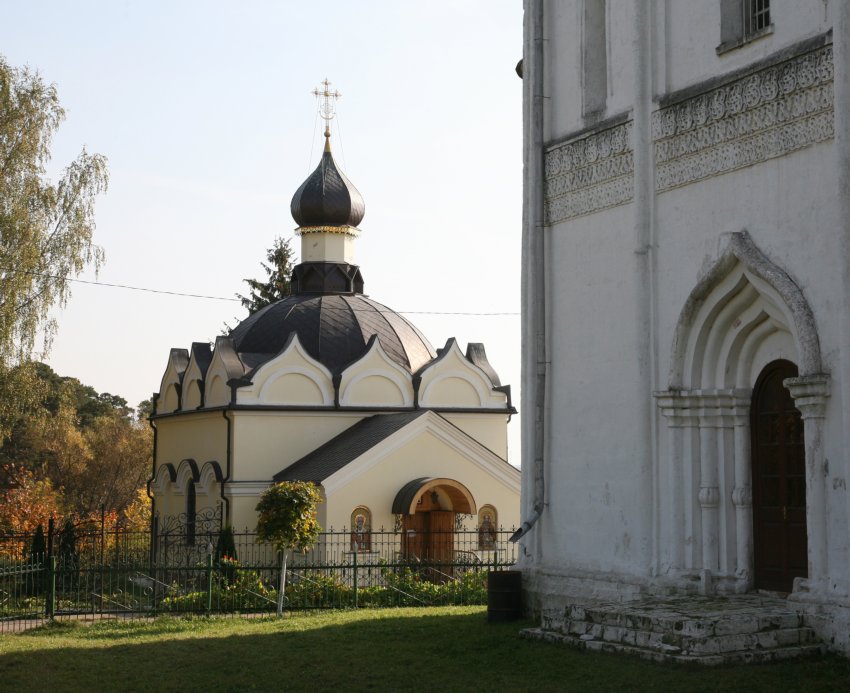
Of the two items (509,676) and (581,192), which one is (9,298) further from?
(509,676)

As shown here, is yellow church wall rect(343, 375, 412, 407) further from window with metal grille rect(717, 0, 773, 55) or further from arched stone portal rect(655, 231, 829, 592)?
window with metal grille rect(717, 0, 773, 55)

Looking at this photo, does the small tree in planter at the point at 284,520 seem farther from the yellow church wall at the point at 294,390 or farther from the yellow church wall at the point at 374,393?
the yellow church wall at the point at 374,393

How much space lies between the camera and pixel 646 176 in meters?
11.9

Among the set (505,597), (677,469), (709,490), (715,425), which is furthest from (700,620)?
(505,597)

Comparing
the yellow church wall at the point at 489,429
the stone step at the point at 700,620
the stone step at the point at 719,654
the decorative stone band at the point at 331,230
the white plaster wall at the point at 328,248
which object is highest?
the decorative stone band at the point at 331,230

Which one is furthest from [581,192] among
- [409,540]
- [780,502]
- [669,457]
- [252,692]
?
[409,540]

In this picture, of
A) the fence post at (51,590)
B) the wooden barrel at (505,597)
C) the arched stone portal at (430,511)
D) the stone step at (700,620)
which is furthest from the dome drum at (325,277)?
the stone step at (700,620)

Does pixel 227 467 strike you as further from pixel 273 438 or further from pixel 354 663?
pixel 354 663

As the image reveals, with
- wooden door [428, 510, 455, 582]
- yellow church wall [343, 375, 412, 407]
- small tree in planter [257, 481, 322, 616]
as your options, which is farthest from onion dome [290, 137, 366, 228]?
small tree in planter [257, 481, 322, 616]

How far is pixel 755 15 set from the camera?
441 inches

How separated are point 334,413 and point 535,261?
Answer: 557 inches

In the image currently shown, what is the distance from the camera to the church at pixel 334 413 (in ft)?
82.4

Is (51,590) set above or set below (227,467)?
below

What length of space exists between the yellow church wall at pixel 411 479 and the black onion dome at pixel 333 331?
3.06 m
